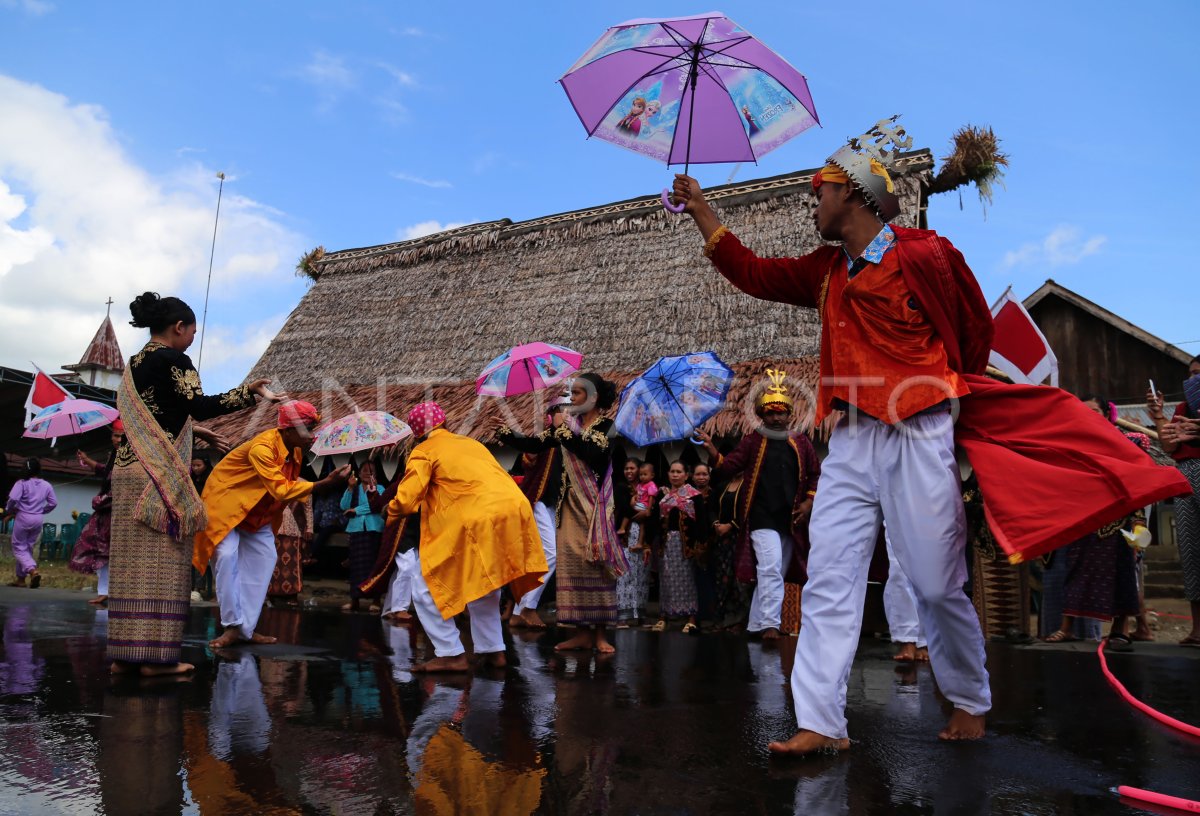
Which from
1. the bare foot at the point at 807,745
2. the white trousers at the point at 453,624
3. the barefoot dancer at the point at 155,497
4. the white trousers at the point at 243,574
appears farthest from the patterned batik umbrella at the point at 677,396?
the bare foot at the point at 807,745

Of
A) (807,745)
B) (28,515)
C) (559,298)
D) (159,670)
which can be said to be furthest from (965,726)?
(28,515)

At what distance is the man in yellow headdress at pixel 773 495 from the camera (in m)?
8.09

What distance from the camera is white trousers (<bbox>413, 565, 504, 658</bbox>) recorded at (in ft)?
18.2

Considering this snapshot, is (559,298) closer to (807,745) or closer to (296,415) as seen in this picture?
(296,415)

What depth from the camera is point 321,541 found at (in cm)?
1345

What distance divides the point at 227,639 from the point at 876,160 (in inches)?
Result: 211

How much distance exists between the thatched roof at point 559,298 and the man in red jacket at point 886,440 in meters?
7.55

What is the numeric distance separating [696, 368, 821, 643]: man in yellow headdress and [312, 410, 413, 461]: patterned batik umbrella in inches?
109

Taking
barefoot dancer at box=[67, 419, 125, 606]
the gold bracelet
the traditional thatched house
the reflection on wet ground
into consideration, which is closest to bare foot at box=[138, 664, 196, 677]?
the reflection on wet ground

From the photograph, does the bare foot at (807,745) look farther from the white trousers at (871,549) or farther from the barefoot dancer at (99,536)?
the barefoot dancer at (99,536)

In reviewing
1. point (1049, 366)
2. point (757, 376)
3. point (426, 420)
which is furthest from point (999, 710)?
point (757, 376)

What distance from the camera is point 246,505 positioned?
6.74m

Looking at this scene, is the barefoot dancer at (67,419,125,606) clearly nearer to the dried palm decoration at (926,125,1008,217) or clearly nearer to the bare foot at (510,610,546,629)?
the bare foot at (510,610,546,629)

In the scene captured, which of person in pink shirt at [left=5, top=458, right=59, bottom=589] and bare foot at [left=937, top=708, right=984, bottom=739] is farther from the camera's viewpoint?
person in pink shirt at [left=5, top=458, right=59, bottom=589]
